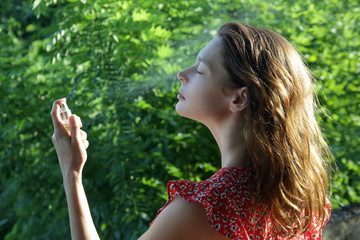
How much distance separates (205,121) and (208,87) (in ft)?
0.30

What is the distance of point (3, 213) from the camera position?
3.17 metres

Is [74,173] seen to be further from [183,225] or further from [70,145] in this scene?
[183,225]

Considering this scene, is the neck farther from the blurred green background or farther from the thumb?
the blurred green background

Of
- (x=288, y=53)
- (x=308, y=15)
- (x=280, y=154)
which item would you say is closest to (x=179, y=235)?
(x=280, y=154)

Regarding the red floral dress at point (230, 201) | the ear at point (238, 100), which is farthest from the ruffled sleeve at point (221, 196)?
the ear at point (238, 100)

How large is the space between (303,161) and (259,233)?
0.73 ft

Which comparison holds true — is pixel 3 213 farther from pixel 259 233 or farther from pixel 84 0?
pixel 259 233

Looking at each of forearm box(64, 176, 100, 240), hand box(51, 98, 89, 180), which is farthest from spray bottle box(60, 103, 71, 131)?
forearm box(64, 176, 100, 240)

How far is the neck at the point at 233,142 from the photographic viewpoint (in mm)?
1346

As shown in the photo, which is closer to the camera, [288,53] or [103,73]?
[288,53]

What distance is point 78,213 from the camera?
128cm

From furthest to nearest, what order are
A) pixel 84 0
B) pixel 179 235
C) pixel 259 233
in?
pixel 84 0, pixel 259 233, pixel 179 235

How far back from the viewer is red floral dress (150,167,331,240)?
1221mm

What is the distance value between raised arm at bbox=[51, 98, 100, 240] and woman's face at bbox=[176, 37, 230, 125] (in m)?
0.28
